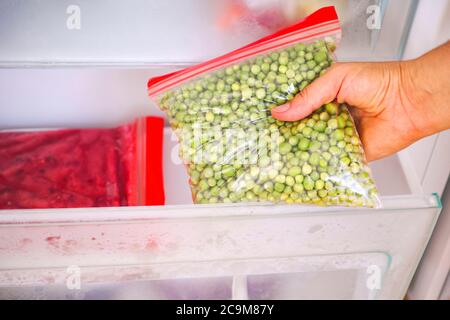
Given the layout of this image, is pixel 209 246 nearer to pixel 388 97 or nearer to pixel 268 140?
pixel 268 140

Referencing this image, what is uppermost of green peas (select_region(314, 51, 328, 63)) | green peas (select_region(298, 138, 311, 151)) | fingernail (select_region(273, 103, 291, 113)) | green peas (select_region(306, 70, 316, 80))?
green peas (select_region(314, 51, 328, 63))

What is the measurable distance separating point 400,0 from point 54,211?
0.88 meters

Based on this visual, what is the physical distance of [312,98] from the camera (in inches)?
35.9

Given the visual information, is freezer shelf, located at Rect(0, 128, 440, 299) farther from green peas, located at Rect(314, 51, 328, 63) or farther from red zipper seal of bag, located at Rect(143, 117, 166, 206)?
green peas, located at Rect(314, 51, 328, 63)

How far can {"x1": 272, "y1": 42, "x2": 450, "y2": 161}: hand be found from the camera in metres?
0.92

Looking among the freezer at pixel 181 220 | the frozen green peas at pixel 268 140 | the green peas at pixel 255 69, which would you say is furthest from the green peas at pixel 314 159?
the green peas at pixel 255 69

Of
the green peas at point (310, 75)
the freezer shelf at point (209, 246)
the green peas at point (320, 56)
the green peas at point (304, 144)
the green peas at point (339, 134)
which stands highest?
the green peas at point (320, 56)

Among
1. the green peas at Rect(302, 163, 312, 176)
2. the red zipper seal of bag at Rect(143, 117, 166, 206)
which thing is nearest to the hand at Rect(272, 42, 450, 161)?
the green peas at Rect(302, 163, 312, 176)

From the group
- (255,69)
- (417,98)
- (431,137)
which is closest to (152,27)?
(255,69)

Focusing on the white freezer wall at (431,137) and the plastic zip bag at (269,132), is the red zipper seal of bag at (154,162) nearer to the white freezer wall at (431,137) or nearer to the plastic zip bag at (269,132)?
the plastic zip bag at (269,132)

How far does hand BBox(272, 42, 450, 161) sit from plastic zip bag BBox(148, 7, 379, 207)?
0.03 m

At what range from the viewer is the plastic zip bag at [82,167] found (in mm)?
1187
